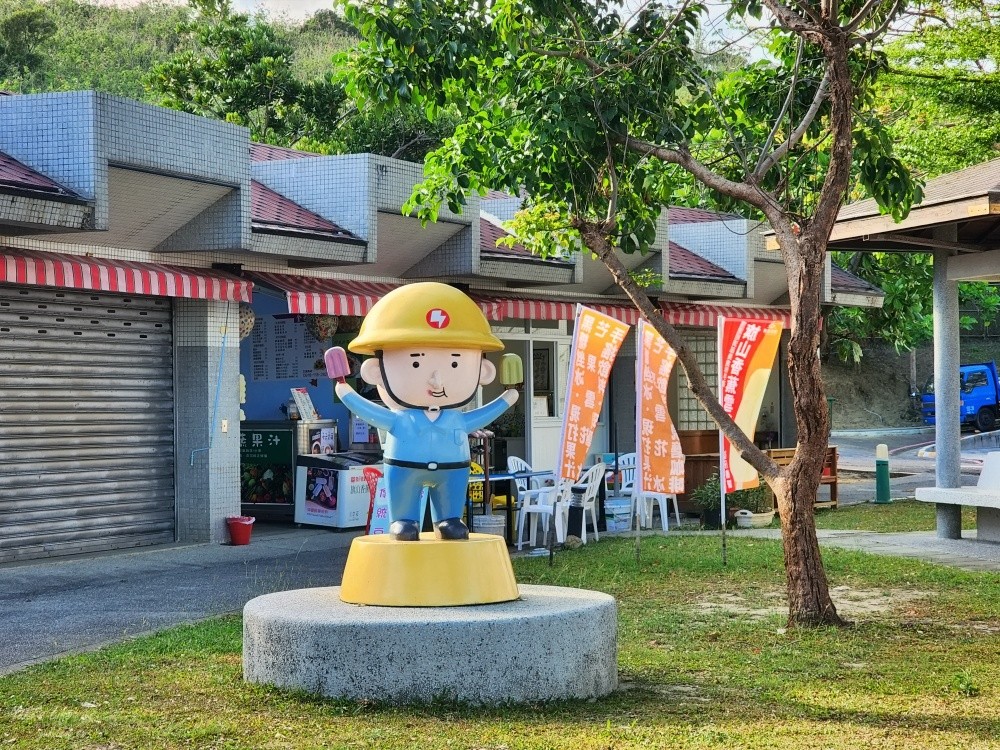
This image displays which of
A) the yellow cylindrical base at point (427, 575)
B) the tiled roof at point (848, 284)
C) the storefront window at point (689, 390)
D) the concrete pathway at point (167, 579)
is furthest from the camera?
the tiled roof at point (848, 284)

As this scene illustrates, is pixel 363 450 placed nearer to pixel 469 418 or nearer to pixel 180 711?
pixel 469 418

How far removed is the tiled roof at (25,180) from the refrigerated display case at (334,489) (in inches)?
205

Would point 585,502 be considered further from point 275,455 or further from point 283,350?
point 283,350

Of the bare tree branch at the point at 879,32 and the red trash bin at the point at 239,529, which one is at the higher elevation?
the bare tree branch at the point at 879,32

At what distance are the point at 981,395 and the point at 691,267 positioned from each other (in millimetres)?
25692

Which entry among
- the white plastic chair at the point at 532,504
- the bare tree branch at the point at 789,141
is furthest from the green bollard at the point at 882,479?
the bare tree branch at the point at 789,141

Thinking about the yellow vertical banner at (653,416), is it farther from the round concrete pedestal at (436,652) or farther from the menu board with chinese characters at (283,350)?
the round concrete pedestal at (436,652)

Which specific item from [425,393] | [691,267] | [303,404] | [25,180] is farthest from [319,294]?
[691,267]

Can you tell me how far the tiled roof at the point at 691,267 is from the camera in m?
19.8

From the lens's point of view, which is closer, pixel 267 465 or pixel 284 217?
pixel 284 217

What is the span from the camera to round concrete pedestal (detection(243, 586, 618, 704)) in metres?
6.04

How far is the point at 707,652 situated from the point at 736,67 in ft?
18.1

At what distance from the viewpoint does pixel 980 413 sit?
42562 millimetres

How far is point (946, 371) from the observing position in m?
13.4
